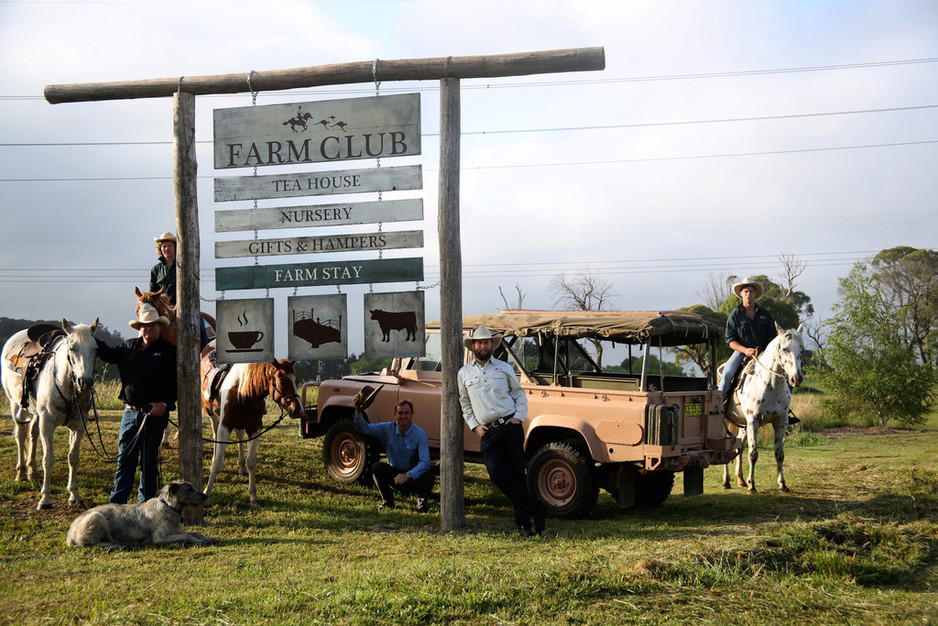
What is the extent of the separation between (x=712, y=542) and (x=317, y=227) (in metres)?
5.47

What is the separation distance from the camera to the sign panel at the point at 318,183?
955 centimetres

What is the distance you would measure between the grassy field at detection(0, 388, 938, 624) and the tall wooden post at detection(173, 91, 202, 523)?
849 mm

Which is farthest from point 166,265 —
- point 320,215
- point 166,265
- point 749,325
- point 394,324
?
point 749,325

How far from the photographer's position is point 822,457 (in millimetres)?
16484

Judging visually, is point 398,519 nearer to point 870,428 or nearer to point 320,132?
point 320,132

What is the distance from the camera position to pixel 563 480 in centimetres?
1002

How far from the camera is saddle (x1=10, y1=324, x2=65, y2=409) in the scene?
34.3ft

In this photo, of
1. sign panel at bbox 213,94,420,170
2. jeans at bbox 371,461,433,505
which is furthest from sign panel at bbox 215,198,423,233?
jeans at bbox 371,461,433,505

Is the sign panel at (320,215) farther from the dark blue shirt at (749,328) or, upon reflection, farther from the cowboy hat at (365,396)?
the dark blue shirt at (749,328)

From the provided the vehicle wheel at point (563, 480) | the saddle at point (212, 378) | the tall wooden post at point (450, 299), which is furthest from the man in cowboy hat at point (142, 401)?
the vehicle wheel at point (563, 480)

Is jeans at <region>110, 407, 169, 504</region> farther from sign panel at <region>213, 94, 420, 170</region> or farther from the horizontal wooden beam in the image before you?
the horizontal wooden beam

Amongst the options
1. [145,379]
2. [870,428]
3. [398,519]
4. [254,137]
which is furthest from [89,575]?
[870,428]

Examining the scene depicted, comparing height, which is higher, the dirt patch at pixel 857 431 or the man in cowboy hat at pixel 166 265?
the man in cowboy hat at pixel 166 265

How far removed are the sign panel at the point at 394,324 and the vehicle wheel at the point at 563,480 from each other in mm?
2037
